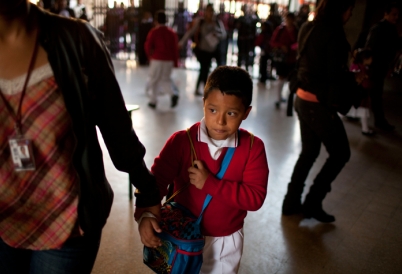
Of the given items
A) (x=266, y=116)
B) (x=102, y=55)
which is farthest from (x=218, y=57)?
(x=102, y=55)

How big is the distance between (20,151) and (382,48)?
589 centimetres

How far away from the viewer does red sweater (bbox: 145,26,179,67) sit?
268 inches

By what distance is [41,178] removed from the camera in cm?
107

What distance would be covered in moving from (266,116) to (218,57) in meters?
2.47

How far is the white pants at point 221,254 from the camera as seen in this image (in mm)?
1754

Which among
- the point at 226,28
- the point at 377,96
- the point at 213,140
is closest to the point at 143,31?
the point at 226,28

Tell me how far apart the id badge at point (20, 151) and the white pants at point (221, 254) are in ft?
3.12

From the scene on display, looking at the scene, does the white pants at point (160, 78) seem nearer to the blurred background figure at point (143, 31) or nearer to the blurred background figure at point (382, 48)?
the blurred background figure at point (382, 48)

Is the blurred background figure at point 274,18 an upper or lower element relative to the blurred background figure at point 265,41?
upper

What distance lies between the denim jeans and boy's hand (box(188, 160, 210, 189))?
50 centimetres

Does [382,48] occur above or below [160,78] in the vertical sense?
above

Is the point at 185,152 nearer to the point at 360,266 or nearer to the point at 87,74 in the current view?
the point at 87,74

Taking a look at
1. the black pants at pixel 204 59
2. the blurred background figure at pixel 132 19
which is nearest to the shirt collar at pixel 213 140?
the black pants at pixel 204 59

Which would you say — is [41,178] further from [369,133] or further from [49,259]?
[369,133]
